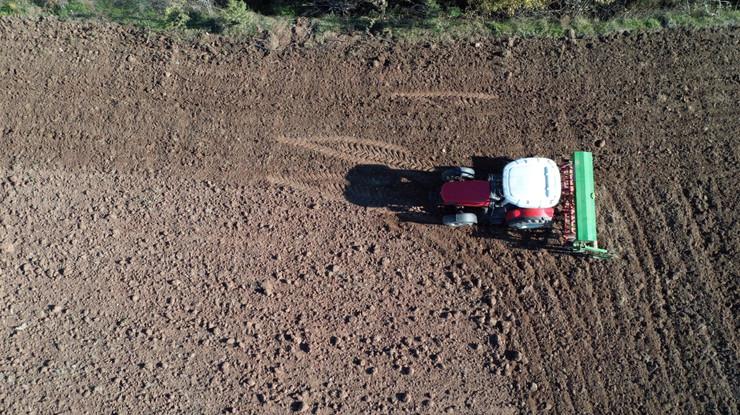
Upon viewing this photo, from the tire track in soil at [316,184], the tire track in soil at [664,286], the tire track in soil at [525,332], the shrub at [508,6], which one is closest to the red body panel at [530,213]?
the tire track in soil at [525,332]

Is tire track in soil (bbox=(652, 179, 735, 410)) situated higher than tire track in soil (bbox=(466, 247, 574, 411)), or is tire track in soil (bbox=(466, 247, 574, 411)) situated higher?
tire track in soil (bbox=(652, 179, 735, 410))

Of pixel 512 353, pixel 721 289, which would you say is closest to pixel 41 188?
pixel 512 353

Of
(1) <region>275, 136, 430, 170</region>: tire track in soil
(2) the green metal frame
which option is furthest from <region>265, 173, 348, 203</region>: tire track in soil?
(2) the green metal frame

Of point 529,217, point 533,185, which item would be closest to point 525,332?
point 529,217

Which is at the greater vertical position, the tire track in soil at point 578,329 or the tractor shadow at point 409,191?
the tractor shadow at point 409,191

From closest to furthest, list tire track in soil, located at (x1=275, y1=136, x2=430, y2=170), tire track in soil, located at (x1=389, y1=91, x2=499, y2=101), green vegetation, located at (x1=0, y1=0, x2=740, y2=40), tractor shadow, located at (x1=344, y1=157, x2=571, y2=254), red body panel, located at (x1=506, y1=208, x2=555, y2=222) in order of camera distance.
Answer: red body panel, located at (x1=506, y1=208, x2=555, y2=222), tractor shadow, located at (x1=344, y1=157, x2=571, y2=254), tire track in soil, located at (x1=275, y1=136, x2=430, y2=170), tire track in soil, located at (x1=389, y1=91, x2=499, y2=101), green vegetation, located at (x1=0, y1=0, x2=740, y2=40)

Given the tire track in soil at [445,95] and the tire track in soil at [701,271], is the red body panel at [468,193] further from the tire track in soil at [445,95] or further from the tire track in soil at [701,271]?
the tire track in soil at [701,271]

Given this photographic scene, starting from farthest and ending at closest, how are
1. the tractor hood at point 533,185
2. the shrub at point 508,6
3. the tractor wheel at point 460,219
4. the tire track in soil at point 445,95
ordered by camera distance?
the tire track in soil at point 445,95, the shrub at point 508,6, the tractor wheel at point 460,219, the tractor hood at point 533,185

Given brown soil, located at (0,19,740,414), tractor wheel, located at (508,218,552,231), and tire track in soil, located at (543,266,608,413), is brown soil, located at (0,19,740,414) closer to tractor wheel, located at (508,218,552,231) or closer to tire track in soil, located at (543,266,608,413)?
tire track in soil, located at (543,266,608,413)
